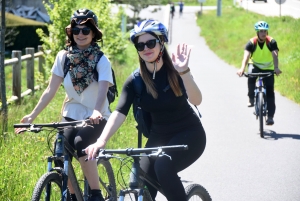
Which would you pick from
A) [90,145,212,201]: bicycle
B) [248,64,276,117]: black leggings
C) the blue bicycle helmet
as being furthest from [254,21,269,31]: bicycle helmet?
the blue bicycle helmet

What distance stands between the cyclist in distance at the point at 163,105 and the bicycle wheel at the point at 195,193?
Answer: 0.38 meters

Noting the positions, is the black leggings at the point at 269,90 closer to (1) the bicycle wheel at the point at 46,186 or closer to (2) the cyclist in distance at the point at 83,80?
(2) the cyclist in distance at the point at 83,80

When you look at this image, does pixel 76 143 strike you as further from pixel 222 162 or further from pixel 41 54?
pixel 41 54

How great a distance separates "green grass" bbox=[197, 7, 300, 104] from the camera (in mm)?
17586

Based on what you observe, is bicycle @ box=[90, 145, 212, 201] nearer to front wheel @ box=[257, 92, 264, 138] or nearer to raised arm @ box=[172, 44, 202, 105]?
raised arm @ box=[172, 44, 202, 105]

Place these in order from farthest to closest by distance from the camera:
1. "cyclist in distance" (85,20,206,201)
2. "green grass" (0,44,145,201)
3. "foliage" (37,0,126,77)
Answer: "foliage" (37,0,126,77) < "green grass" (0,44,145,201) < "cyclist in distance" (85,20,206,201)

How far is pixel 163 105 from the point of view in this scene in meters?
4.85

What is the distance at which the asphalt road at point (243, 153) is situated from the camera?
779cm

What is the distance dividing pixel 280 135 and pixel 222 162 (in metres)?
2.26

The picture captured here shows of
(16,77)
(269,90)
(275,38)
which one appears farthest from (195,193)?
(275,38)

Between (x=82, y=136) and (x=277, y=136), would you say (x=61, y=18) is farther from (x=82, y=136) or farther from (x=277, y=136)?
(x=82, y=136)

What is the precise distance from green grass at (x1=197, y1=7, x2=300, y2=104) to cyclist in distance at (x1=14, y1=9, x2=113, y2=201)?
993 cm

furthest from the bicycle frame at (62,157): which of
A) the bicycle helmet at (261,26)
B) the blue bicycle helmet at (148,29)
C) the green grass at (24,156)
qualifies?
the bicycle helmet at (261,26)

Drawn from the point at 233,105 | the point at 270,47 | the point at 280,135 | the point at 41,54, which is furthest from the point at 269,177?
the point at 41,54
